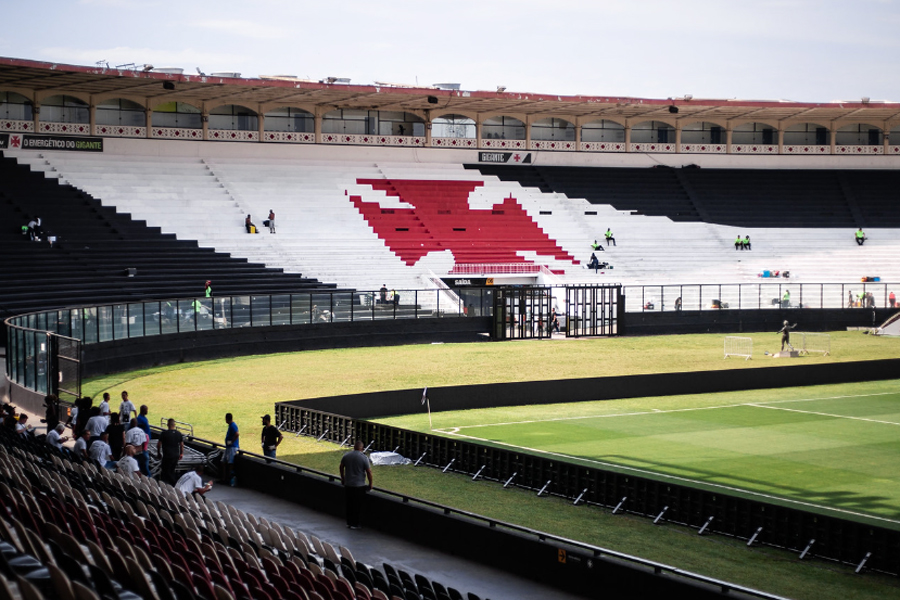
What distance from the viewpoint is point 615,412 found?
2752 cm

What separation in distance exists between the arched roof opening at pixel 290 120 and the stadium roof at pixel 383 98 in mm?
1152

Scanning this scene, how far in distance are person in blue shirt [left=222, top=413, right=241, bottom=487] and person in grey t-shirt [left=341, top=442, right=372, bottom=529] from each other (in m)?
3.27

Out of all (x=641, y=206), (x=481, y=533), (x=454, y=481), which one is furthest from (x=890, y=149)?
(x=481, y=533)

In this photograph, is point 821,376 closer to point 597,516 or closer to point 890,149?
point 597,516

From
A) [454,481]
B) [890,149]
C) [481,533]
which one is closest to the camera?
[481,533]

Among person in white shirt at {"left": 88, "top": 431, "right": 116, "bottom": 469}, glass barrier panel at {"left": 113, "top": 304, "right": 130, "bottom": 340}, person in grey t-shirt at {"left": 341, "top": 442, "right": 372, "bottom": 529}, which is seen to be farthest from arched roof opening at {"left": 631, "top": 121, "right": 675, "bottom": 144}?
person in white shirt at {"left": 88, "top": 431, "right": 116, "bottom": 469}

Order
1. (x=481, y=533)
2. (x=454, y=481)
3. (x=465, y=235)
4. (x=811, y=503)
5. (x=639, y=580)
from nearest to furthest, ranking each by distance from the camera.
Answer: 1. (x=639, y=580)
2. (x=481, y=533)
3. (x=811, y=503)
4. (x=454, y=481)
5. (x=465, y=235)

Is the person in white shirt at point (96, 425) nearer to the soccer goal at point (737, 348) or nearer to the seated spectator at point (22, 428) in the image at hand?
the seated spectator at point (22, 428)

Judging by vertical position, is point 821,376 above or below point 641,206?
below

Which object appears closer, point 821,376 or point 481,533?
point 481,533

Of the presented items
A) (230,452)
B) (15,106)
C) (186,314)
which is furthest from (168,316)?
(15,106)

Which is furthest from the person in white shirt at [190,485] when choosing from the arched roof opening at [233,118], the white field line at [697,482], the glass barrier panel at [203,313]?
the arched roof opening at [233,118]

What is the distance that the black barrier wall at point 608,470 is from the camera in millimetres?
14062

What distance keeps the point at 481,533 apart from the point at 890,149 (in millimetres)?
62358
